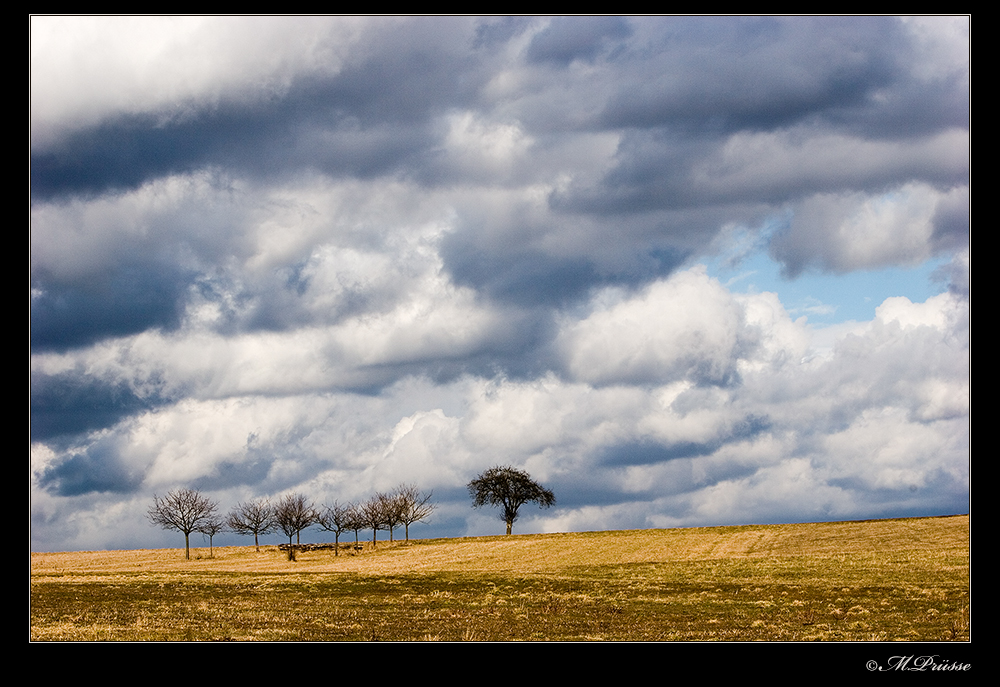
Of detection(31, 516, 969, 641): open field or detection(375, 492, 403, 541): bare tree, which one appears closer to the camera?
detection(31, 516, 969, 641): open field

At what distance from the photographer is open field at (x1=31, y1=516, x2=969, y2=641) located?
112ft

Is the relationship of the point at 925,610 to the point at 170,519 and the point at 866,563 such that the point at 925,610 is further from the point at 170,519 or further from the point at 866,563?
the point at 170,519

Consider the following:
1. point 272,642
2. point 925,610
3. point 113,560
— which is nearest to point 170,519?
point 113,560

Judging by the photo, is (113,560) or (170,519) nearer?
(113,560)

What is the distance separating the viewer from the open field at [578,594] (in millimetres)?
34250

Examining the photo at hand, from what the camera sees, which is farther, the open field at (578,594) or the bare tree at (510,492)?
the bare tree at (510,492)

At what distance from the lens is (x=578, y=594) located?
48969 mm

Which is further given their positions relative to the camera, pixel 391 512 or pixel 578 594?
pixel 391 512

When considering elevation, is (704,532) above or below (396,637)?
below

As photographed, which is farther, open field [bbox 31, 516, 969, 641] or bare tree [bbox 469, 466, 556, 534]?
bare tree [bbox 469, 466, 556, 534]

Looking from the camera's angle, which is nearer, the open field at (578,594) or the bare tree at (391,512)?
the open field at (578,594)
